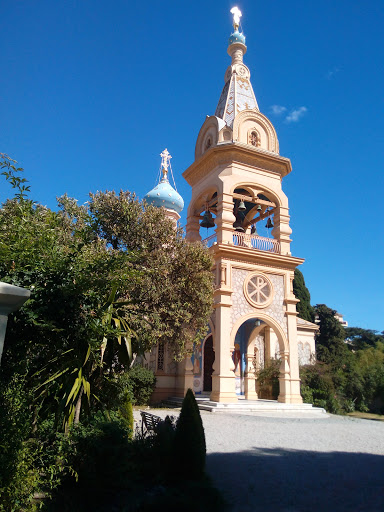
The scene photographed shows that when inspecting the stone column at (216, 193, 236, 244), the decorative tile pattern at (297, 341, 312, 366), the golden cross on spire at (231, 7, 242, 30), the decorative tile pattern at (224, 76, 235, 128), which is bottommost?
the decorative tile pattern at (297, 341, 312, 366)

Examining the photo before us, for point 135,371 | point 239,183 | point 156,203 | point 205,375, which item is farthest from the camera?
point 156,203

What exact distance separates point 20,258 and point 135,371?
485 inches

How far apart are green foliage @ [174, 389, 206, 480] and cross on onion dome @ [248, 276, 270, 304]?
11014mm

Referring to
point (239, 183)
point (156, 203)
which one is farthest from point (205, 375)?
point (156, 203)

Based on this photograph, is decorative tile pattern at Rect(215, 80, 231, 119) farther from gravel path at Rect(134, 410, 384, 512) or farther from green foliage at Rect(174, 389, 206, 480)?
green foliage at Rect(174, 389, 206, 480)

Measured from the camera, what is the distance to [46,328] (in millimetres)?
5680

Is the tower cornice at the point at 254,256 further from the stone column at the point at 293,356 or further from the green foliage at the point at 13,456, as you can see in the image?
the green foliage at the point at 13,456

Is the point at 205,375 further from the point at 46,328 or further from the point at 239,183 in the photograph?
the point at 46,328

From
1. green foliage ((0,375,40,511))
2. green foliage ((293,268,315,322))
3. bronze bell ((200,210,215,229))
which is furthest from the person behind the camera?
green foliage ((293,268,315,322))

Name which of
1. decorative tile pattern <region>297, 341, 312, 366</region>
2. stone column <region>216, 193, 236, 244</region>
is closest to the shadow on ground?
stone column <region>216, 193, 236, 244</region>

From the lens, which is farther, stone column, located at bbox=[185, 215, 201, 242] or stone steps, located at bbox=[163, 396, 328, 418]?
stone column, located at bbox=[185, 215, 201, 242]

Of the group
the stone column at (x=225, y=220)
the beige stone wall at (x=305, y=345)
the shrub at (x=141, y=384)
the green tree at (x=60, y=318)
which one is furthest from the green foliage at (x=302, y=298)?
the green tree at (x=60, y=318)

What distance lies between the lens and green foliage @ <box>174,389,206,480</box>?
19.1 feet

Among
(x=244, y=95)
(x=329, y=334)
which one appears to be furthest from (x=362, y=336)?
(x=244, y=95)
